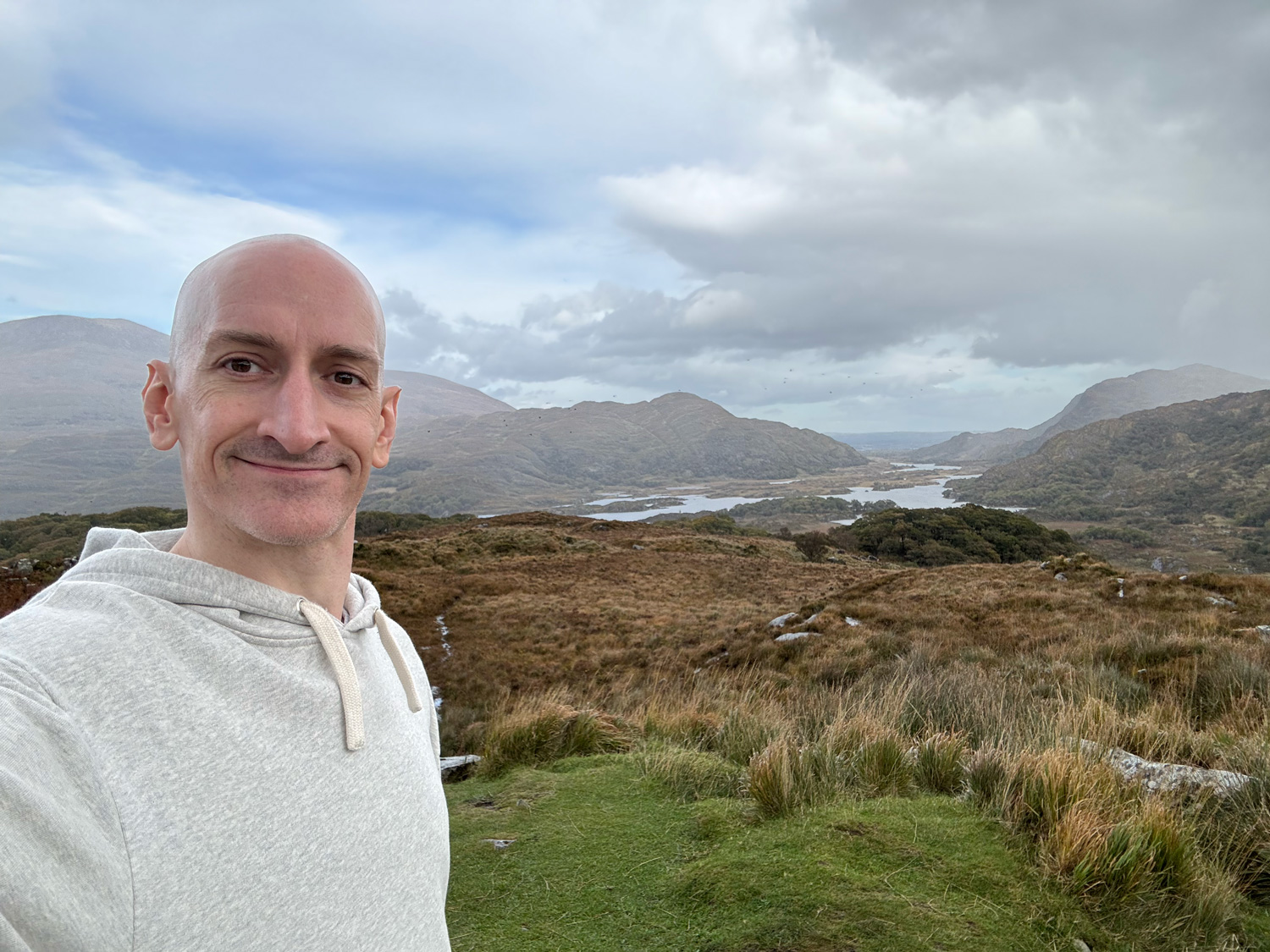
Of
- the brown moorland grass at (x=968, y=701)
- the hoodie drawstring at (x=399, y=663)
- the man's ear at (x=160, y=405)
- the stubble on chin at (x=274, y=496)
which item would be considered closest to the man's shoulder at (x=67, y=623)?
the stubble on chin at (x=274, y=496)

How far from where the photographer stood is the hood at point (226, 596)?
1187 millimetres

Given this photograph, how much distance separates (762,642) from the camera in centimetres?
1171

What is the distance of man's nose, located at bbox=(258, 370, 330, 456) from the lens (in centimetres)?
128

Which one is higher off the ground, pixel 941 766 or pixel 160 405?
pixel 160 405

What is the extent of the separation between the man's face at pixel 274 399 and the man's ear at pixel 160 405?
0.02 metres

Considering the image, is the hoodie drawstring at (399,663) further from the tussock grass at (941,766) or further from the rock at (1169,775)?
the rock at (1169,775)

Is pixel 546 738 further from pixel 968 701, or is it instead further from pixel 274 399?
pixel 274 399

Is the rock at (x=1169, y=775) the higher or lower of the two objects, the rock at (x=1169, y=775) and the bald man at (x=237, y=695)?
the lower

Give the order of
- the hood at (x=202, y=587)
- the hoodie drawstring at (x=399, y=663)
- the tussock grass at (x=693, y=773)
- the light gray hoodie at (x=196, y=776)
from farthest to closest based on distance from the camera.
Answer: the tussock grass at (x=693, y=773) < the hoodie drawstring at (x=399, y=663) < the hood at (x=202, y=587) < the light gray hoodie at (x=196, y=776)

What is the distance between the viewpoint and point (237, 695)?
113 cm

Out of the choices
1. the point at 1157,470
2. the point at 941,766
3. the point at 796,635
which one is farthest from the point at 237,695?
the point at 1157,470

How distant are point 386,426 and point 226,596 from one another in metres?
0.67

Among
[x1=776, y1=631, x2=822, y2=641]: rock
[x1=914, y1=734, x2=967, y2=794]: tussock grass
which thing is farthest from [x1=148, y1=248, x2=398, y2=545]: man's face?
[x1=776, y1=631, x2=822, y2=641]: rock

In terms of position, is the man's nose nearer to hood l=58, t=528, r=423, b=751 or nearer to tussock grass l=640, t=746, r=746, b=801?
hood l=58, t=528, r=423, b=751
